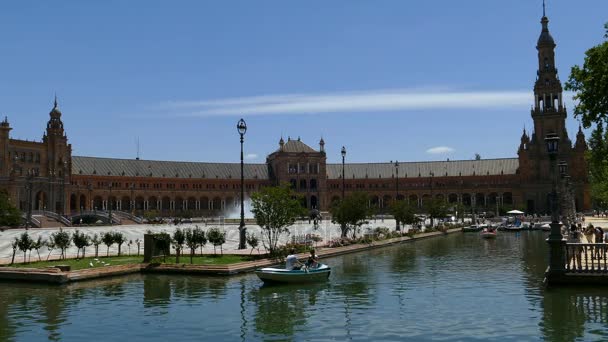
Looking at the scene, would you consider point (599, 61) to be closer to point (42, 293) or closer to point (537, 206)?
point (42, 293)

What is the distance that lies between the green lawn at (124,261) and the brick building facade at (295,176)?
88377 mm

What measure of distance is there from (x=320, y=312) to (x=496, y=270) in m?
16.4

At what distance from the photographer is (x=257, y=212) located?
4144cm

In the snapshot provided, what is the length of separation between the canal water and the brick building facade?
98.7 metres

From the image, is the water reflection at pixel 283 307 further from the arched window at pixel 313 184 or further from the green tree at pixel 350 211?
the arched window at pixel 313 184

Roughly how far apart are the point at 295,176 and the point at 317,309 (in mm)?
141912

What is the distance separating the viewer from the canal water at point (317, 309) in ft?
64.7

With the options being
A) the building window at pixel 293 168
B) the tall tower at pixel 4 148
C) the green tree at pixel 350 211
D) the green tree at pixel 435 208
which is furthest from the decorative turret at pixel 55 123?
the green tree at pixel 350 211

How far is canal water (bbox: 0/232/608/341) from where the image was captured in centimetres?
1973

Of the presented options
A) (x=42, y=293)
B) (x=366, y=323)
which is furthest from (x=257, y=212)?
A: (x=366, y=323)

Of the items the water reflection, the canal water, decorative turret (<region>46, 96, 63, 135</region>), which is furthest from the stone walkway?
decorative turret (<region>46, 96, 63, 135</region>)

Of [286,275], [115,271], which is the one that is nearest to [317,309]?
[286,275]

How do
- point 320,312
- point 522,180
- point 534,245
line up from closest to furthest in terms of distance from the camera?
1. point 320,312
2. point 534,245
3. point 522,180

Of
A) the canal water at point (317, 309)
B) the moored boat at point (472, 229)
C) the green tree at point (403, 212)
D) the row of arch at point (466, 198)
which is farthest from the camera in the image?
the row of arch at point (466, 198)
